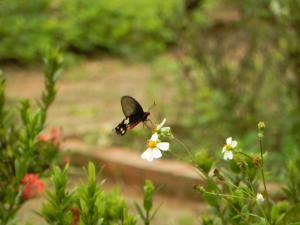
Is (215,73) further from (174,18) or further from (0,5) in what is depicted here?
(0,5)

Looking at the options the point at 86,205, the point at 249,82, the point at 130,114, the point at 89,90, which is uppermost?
the point at 89,90

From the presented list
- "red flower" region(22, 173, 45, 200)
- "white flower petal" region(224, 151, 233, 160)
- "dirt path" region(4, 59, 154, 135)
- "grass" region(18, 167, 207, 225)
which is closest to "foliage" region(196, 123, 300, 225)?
"white flower petal" region(224, 151, 233, 160)

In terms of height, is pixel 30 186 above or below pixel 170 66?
below

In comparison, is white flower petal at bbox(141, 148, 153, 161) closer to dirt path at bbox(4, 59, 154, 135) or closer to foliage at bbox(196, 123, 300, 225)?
foliage at bbox(196, 123, 300, 225)

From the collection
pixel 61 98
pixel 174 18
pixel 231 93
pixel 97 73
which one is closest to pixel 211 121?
pixel 231 93

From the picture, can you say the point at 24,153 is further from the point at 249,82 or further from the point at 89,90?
the point at 89,90

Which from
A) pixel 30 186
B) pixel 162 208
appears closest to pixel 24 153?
pixel 30 186
